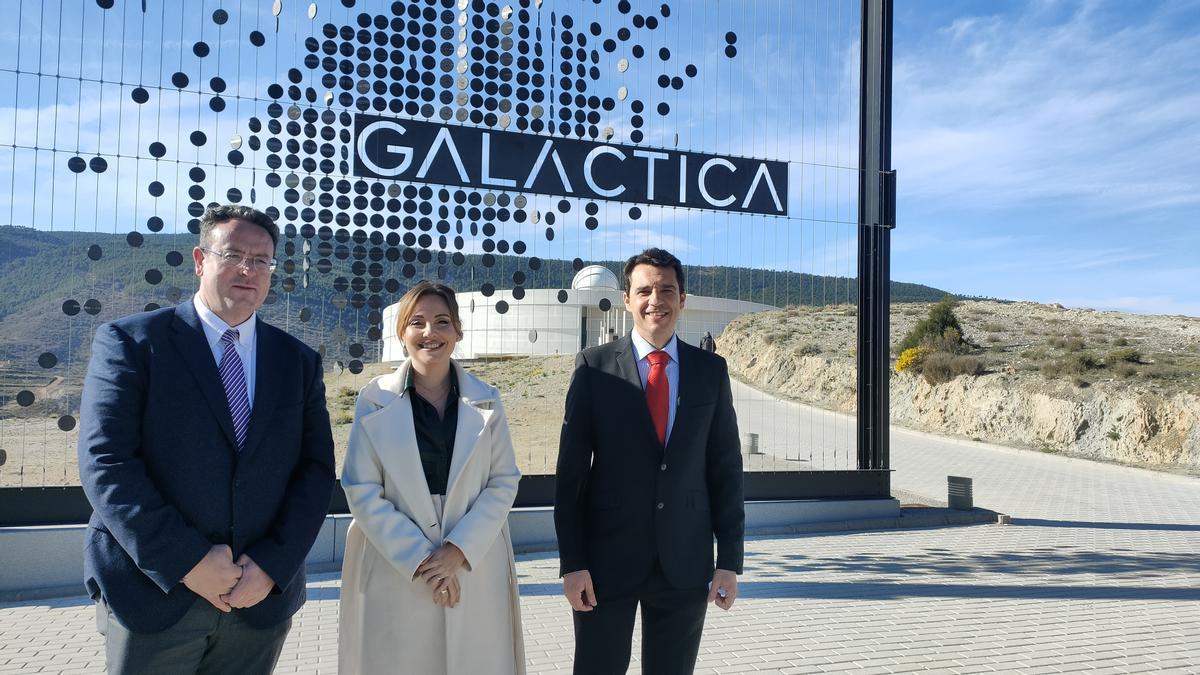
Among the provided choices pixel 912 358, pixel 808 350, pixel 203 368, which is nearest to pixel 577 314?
pixel 203 368

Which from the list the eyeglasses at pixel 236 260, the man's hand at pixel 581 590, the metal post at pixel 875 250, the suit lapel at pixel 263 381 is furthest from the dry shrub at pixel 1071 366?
the eyeglasses at pixel 236 260

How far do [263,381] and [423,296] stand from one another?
601 mm

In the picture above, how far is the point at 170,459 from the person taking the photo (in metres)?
2.22

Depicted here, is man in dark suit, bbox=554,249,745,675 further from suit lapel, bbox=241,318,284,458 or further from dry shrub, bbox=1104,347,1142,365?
dry shrub, bbox=1104,347,1142,365

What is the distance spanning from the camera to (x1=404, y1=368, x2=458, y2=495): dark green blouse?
273 centimetres

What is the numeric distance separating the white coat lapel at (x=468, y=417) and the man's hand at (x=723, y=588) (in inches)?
38.2

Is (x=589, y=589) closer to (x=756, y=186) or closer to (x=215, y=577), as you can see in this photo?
(x=215, y=577)

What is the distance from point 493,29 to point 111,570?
6.16 m

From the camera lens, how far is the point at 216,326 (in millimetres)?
2438

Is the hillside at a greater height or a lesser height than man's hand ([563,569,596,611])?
greater

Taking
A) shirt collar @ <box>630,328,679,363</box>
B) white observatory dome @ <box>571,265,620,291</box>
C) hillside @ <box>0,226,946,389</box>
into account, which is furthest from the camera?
white observatory dome @ <box>571,265,620,291</box>

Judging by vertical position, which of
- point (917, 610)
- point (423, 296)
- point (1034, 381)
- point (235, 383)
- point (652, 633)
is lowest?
point (917, 610)

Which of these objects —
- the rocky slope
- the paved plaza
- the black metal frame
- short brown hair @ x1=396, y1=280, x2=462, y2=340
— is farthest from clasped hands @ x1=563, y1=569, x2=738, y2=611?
the rocky slope

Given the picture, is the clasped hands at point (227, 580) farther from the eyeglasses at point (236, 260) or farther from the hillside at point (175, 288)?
the hillside at point (175, 288)
